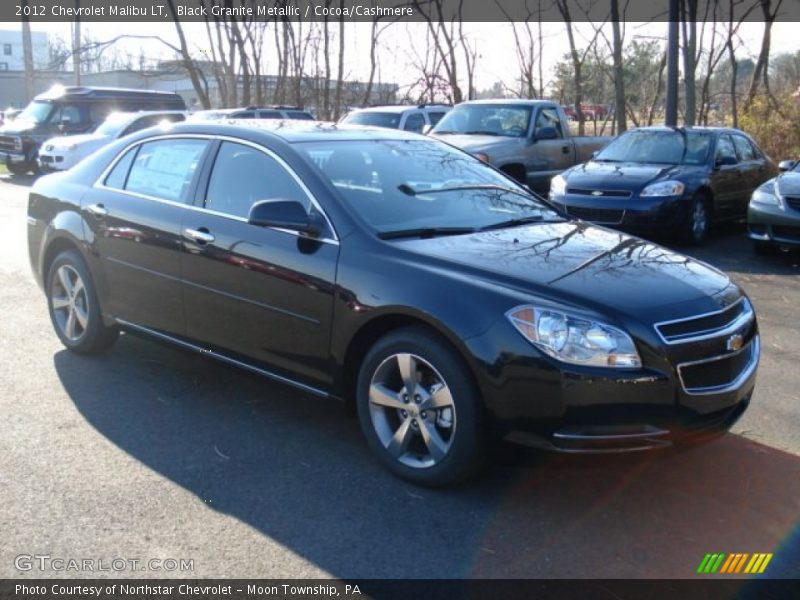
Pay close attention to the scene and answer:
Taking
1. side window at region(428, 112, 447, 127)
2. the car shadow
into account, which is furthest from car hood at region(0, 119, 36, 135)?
the car shadow

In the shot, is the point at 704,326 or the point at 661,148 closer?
the point at 704,326

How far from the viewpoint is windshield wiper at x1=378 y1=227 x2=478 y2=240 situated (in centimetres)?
423

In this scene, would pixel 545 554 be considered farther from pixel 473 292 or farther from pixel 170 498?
pixel 170 498

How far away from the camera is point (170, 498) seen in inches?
148

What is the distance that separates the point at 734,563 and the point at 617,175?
26.0 ft

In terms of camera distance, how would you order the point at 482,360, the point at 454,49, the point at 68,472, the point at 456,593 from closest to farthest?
the point at 456,593 < the point at 482,360 < the point at 68,472 < the point at 454,49

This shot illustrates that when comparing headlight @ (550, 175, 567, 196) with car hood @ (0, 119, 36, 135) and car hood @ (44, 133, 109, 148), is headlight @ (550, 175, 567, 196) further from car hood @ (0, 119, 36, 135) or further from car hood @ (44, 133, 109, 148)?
car hood @ (0, 119, 36, 135)

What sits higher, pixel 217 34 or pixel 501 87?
pixel 217 34

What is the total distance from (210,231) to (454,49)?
20873 millimetres

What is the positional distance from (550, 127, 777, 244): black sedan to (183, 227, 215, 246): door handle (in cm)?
663

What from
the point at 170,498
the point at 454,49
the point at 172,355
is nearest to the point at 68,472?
the point at 170,498

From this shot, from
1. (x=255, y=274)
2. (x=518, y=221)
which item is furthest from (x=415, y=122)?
(x=255, y=274)

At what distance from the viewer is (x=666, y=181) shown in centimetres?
1045

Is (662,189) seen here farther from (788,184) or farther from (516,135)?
(516,135)
